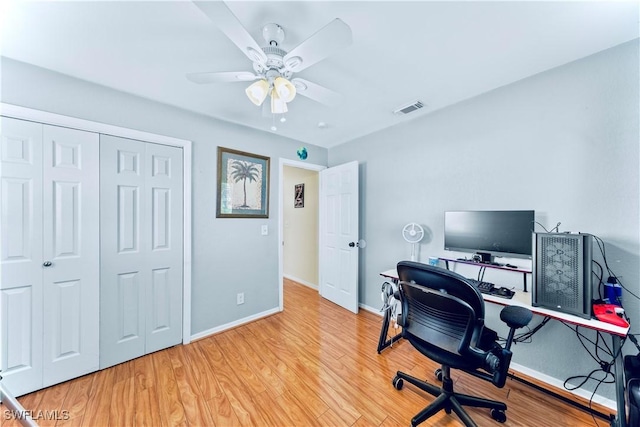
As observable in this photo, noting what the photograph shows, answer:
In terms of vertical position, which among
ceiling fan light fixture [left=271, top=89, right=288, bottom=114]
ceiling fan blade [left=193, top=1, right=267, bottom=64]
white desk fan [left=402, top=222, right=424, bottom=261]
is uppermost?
ceiling fan blade [left=193, top=1, right=267, bottom=64]

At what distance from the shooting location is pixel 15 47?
160 cm

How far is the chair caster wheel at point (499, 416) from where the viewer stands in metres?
1.54

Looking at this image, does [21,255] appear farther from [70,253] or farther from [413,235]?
[413,235]

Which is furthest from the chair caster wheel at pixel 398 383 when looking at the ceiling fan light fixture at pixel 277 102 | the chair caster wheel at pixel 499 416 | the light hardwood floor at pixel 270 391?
the ceiling fan light fixture at pixel 277 102

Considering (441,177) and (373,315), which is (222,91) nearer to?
(441,177)

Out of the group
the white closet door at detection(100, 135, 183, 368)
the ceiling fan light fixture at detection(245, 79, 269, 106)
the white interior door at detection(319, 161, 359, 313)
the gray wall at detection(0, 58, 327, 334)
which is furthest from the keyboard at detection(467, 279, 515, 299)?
the white closet door at detection(100, 135, 183, 368)

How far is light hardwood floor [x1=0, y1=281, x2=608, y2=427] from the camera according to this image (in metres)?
1.56

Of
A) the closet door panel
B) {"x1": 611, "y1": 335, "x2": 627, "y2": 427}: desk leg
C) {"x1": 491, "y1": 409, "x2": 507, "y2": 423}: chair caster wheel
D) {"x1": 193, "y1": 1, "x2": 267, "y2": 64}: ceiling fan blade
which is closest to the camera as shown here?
{"x1": 193, "y1": 1, "x2": 267, "y2": 64}: ceiling fan blade

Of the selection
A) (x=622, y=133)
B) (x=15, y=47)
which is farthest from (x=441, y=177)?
(x=15, y=47)

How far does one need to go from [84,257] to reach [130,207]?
503 millimetres

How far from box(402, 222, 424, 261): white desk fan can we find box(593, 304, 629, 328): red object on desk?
127cm

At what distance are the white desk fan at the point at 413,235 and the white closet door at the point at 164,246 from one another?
2.35m

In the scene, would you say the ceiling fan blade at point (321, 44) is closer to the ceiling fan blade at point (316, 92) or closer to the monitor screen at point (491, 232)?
the ceiling fan blade at point (316, 92)

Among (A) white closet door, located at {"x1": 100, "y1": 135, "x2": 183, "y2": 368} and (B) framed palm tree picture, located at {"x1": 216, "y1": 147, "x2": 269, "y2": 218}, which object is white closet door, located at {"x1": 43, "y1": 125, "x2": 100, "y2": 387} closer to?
(A) white closet door, located at {"x1": 100, "y1": 135, "x2": 183, "y2": 368}
